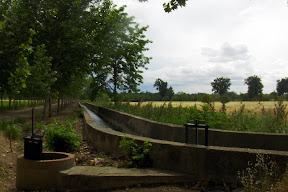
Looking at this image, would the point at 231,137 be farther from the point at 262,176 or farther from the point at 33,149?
the point at 33,149

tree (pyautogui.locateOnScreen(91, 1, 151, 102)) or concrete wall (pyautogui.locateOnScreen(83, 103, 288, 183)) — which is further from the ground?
tree (pyautogui.locateOnScreen(91, 1, 151, 102))

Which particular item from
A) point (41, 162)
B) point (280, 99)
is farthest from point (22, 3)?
point (280, 99)

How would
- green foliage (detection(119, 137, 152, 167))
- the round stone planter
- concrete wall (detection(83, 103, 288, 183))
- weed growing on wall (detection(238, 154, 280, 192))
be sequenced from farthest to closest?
green foliage (detection(119, 137, 152, 167)) < the round stone planter < concrete wall (detection(83, 103, 288, 183)) < weed growing on wall (detection(238, 154, 280, 192))

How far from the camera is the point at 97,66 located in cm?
2156

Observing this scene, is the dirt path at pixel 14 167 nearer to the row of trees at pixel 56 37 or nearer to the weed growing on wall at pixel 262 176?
the weed growing on wall at pixel 262 176

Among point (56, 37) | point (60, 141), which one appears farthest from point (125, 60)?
point (60, 141)

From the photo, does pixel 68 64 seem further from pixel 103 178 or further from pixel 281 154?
pixel 281 154

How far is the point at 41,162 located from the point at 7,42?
16.1m

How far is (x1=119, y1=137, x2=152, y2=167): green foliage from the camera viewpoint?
5289 millimetres

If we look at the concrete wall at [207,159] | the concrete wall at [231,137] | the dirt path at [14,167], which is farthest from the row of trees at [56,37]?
the concrete wall at [207,159]

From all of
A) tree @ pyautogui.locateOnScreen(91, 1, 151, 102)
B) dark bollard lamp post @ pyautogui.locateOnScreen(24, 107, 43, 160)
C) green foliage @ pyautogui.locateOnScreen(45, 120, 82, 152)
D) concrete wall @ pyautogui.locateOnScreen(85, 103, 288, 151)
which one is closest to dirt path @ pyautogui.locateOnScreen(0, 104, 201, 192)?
green foliage @ pyautogui.locateOnScreen(45, 120, 82, 152)

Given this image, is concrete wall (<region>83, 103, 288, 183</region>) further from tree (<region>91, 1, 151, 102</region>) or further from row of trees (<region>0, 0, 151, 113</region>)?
tree (<region>91, 1, 151, 102</region>)

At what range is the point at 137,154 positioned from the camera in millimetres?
5492

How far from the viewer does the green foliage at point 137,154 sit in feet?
17.4
